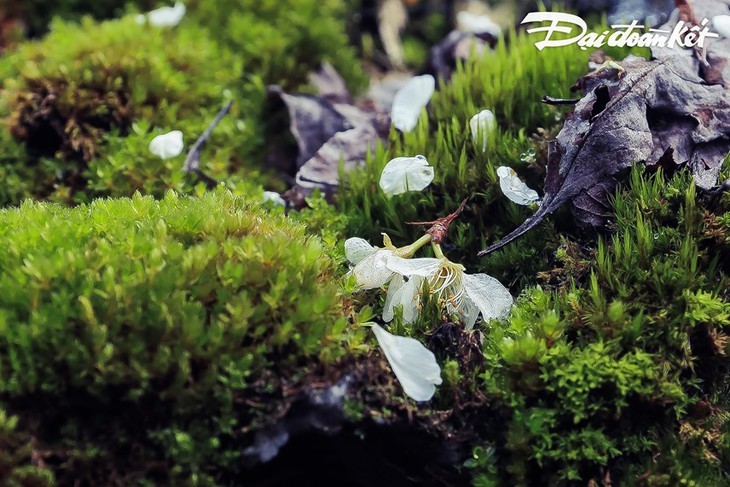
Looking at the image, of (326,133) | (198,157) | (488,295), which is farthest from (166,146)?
(488,295)

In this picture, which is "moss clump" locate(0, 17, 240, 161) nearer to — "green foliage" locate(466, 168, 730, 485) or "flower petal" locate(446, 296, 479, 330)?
"flower petal" locate(446, 296, 479, 330)

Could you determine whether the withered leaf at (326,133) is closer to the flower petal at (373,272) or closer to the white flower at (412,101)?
the white flower at (412,101)

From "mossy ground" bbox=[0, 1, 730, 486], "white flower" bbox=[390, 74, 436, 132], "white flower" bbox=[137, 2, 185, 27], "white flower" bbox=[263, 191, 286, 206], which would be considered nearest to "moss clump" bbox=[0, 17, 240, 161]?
"white flower" bbox=[137, 2, 185, 27]

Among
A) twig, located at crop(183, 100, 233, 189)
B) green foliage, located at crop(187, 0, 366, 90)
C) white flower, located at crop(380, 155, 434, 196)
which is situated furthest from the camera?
green foliage, located at crop(187, 0, 366, 90)

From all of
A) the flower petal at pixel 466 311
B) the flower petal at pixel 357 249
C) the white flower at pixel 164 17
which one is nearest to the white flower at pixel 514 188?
the flower petal at pixel 466 311

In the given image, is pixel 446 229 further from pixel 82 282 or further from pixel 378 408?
pixel 82 282

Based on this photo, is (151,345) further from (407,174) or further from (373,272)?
(407,174)
